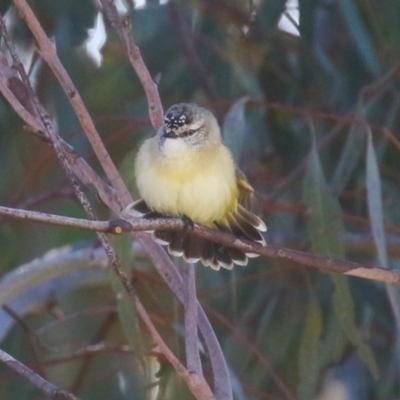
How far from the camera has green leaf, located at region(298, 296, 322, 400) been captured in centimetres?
262

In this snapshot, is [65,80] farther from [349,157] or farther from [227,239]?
[349,157]

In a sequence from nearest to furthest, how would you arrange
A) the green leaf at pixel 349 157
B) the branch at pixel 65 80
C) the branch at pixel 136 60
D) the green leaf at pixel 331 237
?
the branch at pixel 65 80 < the branch at pixel 136 60 < the green leaf at pixel 331 237 < the green leaf at pixel 349 157

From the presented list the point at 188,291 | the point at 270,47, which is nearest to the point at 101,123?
the point at 270,47

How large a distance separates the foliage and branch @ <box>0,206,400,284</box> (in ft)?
3.42

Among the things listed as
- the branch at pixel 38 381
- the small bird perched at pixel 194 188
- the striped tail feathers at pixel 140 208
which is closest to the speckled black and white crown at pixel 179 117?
the small bird perched at pixel 194 188

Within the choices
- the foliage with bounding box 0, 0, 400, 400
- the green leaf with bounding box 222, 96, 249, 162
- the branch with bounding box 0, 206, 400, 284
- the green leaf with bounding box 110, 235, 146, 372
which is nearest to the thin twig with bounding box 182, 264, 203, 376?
the branch with bounding box 0, 206, 400, 284

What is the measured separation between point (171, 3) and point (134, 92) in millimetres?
310

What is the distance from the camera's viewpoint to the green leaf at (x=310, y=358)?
262cm

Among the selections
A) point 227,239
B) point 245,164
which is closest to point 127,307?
point 227,239

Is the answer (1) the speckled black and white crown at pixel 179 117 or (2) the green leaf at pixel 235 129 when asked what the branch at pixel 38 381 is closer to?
(1) the speckled black and white crown at pixel 179 117

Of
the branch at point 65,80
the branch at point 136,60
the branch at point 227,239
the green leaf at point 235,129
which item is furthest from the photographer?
the green leaf at point 235,129

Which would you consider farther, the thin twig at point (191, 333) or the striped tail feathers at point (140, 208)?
the striped tail feathers at point (140, 208)

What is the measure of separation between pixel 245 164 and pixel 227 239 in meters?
1.46

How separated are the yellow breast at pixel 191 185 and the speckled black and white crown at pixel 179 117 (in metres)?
0.06
